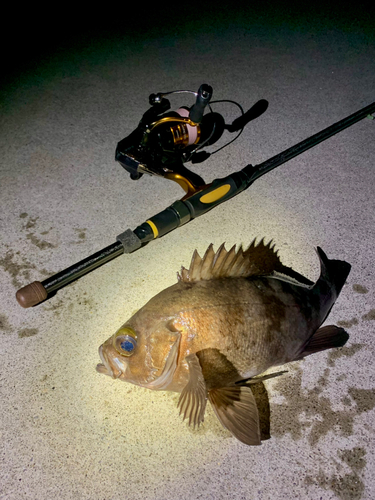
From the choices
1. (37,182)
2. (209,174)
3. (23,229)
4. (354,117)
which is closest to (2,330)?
(23,229)

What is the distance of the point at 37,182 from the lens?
109 inches

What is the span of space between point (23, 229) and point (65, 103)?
55.3 inches

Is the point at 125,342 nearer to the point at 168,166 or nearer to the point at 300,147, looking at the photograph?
the point at 168,166

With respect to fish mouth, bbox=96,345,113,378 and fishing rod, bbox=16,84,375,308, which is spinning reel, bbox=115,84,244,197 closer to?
fishing rod, bbox=16,84,375,308

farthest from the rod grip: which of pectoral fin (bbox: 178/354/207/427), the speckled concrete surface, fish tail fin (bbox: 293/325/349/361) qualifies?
fish tail fin (bbox: 293/325/349/361)

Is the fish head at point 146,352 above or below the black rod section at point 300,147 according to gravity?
below

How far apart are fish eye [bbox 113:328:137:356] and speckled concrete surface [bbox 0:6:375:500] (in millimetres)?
354

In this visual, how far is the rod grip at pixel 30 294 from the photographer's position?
1.88 meters

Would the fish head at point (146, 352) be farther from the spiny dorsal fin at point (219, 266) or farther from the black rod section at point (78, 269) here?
the black rod section at point (78, 269)

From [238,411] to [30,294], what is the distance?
1.11 meters

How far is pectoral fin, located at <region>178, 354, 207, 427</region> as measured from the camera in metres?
1.51

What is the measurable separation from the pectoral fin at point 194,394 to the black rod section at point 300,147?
1.38m

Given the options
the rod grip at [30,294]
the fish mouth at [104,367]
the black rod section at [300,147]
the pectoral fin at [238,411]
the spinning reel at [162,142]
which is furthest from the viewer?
the black rod section at [300,147]

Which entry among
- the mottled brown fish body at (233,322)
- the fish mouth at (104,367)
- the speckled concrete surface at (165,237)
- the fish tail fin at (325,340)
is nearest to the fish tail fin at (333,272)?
the speckled concrete surface at (165,237)
